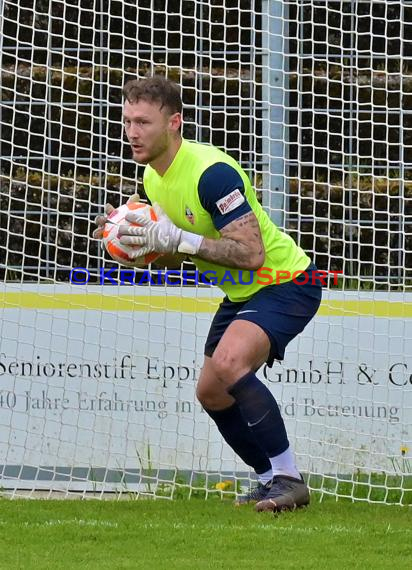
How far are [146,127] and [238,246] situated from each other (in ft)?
2.15

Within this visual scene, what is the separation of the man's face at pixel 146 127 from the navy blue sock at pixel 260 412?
41.2 inches

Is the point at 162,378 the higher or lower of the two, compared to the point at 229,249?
lower

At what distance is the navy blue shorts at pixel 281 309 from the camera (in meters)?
5.42

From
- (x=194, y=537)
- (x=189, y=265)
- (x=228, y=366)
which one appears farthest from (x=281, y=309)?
(x=189, y=265)

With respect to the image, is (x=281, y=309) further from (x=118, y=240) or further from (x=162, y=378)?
(x=162, y=378)

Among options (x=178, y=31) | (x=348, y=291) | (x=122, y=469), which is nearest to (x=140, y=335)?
(x=122, y=469)

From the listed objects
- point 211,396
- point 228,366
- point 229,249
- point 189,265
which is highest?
point 229,249

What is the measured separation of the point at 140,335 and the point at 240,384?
6.08 ft

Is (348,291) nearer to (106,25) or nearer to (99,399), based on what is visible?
(99,399)

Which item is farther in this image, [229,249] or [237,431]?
[237,431]

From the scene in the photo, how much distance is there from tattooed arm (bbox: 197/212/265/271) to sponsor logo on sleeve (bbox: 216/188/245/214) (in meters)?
0.06

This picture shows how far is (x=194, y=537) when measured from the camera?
4.85 metres

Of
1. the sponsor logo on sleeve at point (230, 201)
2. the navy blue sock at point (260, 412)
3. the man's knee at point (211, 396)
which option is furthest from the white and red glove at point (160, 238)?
the man's knee at point (211, 396)

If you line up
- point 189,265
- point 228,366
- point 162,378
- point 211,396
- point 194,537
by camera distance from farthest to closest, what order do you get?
point 189,265 → point 162,378 → point 211,396 → point 228,366 → point 194,537
